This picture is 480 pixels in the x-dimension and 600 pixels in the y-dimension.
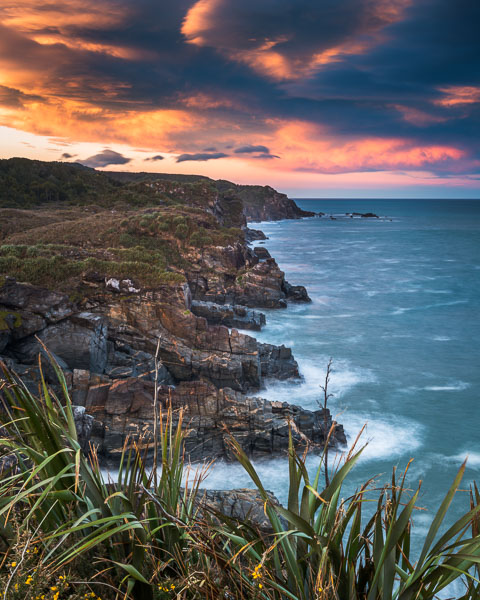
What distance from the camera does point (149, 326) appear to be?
78.3 ft

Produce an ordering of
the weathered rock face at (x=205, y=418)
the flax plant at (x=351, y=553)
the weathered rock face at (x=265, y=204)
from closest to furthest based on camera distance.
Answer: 1. the flax plant at (x=351, y=553)
2. the weathered rock face at (x=205, y=418)
3. the weathered rock face at (x=265, y=204)

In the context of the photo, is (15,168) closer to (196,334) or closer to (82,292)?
(82,292)

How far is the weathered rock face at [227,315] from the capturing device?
1224 inches

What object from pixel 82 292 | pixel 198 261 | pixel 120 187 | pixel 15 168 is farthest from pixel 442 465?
pixel 15 168

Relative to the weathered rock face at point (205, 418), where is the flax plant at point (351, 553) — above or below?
above

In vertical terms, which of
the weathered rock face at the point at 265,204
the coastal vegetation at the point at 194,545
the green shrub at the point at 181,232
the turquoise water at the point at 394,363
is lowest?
the turquoise water at the point at 394,363

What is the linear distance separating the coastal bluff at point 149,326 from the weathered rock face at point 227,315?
8cm

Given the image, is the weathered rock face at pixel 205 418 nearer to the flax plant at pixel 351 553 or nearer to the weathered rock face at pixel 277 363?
the weathered rock face at pixel 277 363

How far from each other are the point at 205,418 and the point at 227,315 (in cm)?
1533

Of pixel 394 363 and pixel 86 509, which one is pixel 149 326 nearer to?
pixel 394 363

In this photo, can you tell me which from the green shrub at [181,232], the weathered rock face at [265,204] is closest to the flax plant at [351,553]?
the green shrub at [181,232]

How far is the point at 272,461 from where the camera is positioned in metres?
16.8

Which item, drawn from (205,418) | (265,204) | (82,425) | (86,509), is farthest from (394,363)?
(265,204)

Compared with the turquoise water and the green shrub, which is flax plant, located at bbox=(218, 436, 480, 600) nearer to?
the turquoise water
